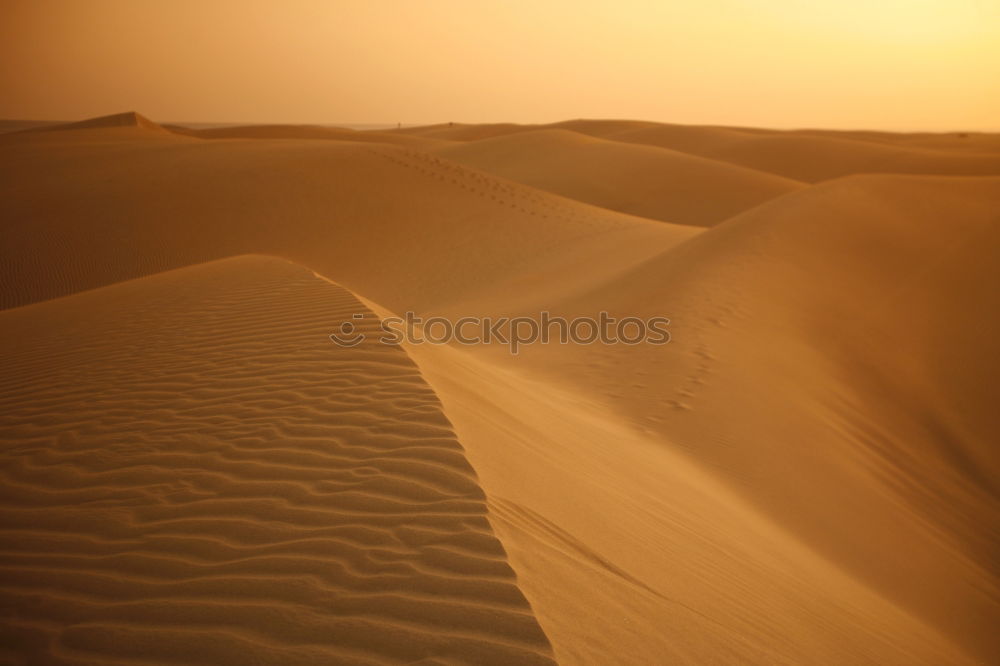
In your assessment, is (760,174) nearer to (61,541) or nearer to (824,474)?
(824,474)

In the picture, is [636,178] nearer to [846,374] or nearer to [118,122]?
[846,374]

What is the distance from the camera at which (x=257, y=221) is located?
671 inches

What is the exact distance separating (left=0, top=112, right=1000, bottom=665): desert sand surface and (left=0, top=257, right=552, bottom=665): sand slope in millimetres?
14

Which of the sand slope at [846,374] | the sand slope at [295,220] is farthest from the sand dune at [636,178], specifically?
the sand slope at [846,374]

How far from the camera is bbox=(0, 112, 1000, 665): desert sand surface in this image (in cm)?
239

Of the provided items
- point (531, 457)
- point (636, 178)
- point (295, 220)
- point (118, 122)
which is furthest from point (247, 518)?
point (118, 122)

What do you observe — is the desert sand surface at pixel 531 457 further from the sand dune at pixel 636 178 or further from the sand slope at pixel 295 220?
the sand dune at pixel 636 178

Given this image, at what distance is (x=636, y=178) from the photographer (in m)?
31.8

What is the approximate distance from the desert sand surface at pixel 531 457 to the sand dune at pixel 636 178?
1443cm

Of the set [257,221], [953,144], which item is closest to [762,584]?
[257,221]

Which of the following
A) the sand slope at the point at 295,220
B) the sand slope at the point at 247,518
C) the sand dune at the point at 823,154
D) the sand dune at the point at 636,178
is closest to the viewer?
the sand slope at the point at 247,518

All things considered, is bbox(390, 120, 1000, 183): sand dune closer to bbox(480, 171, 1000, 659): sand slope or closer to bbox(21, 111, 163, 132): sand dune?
bbox(480, 171, 1000, 659): sand slope

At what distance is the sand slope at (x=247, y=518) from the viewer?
2213mm

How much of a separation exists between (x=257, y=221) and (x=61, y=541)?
1538cm
